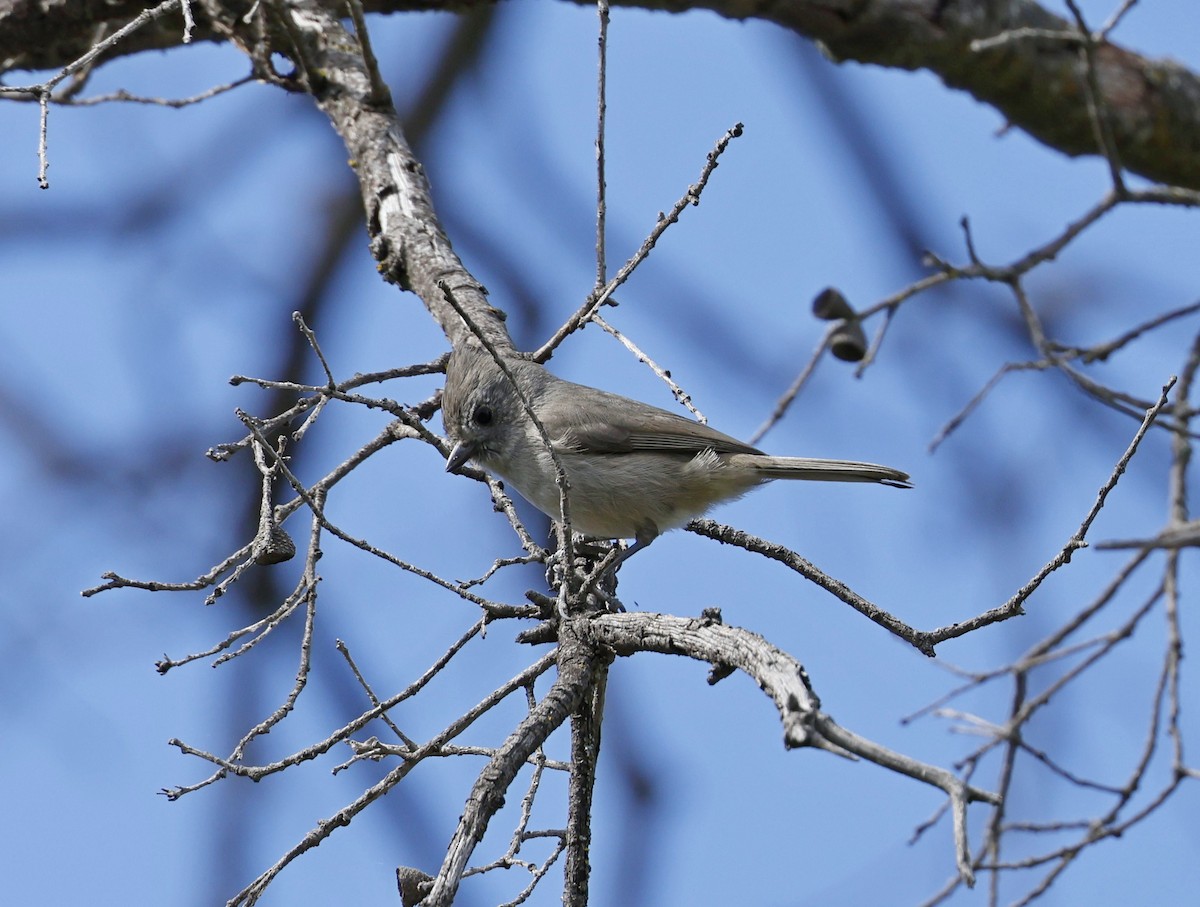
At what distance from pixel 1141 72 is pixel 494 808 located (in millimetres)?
4673

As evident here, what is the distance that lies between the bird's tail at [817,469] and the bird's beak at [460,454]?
2.89 feet

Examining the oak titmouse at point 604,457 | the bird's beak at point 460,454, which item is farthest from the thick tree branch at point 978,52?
the bird's beak at point 460,454

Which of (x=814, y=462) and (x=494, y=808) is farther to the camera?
(x=814, y=462)

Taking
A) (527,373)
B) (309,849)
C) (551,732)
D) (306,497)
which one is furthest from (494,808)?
(527,373)

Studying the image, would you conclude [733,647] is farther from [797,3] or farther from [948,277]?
[797,3]

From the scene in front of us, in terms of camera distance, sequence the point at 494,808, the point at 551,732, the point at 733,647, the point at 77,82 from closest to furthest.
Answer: the point at 733,647
the point at 494,808
the point at 551,732
the point at 77,82

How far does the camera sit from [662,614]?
2596mm

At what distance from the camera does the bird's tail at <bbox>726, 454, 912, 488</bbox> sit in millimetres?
3912

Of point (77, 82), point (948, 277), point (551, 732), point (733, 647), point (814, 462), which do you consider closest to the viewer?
point (733, 647)

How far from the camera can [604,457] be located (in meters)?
4.12

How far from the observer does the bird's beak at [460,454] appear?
3932mm

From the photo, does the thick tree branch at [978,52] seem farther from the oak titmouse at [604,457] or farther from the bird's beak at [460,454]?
the bird's beak at [460,454]

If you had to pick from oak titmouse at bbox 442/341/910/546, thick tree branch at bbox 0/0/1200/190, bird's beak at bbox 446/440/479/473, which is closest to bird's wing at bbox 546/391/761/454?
oak titmouse at bbox 442/341/910/546

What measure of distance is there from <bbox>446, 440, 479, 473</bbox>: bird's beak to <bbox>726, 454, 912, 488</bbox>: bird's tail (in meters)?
0.88
